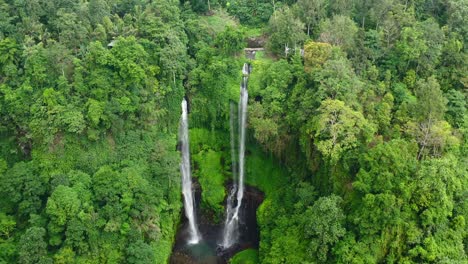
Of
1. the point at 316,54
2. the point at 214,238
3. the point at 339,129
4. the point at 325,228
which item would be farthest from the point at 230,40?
the point at 325,228

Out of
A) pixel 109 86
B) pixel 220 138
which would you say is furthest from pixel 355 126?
pixel 109 86

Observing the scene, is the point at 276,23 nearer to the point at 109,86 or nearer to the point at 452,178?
the point at 109,86

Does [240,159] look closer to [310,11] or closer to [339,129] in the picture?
[339,129]

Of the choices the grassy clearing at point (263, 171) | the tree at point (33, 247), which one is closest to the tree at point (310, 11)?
the grassy clearing at point (263, 171)

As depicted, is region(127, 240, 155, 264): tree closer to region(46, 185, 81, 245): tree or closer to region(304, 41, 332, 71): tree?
region(46, 185, 81, 245): tree

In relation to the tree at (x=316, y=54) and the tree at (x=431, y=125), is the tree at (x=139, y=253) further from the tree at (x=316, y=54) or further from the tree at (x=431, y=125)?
the tree at (x=431, y=125)
